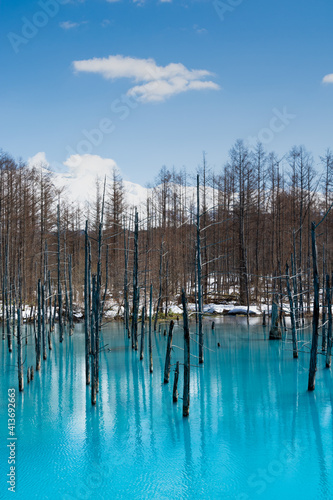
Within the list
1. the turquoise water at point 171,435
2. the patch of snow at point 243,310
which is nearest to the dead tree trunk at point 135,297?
the turquoise water at point 171,435

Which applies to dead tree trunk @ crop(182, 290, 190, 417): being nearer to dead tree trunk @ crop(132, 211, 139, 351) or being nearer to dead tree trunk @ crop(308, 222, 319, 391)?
dead tree trunk @ crop(308, 222, 319, 391)

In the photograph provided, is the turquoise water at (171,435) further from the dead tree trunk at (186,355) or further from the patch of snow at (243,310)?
the patch of snow at (243,310)

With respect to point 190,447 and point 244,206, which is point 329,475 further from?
point 244,206

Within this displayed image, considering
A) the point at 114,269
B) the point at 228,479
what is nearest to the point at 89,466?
the point at 228,479

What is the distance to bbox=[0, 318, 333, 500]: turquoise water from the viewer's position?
7926mm

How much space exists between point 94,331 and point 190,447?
447cm

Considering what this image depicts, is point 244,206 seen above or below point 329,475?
above

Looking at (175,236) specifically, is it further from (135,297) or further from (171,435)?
(171,435)

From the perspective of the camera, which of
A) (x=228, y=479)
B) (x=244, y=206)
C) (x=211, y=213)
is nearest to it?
(x=228, y=479)

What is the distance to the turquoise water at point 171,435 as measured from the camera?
26.0 feet

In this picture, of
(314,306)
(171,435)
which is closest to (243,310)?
(314,306)

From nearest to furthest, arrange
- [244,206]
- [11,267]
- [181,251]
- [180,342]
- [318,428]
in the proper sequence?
[318,428]
[180,342]
[11,267]
[244,206]
[181,251]

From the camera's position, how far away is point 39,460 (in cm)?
891

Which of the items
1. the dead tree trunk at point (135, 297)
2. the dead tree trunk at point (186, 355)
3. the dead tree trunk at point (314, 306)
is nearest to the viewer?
the dead tree trunk at point (186, 355)
